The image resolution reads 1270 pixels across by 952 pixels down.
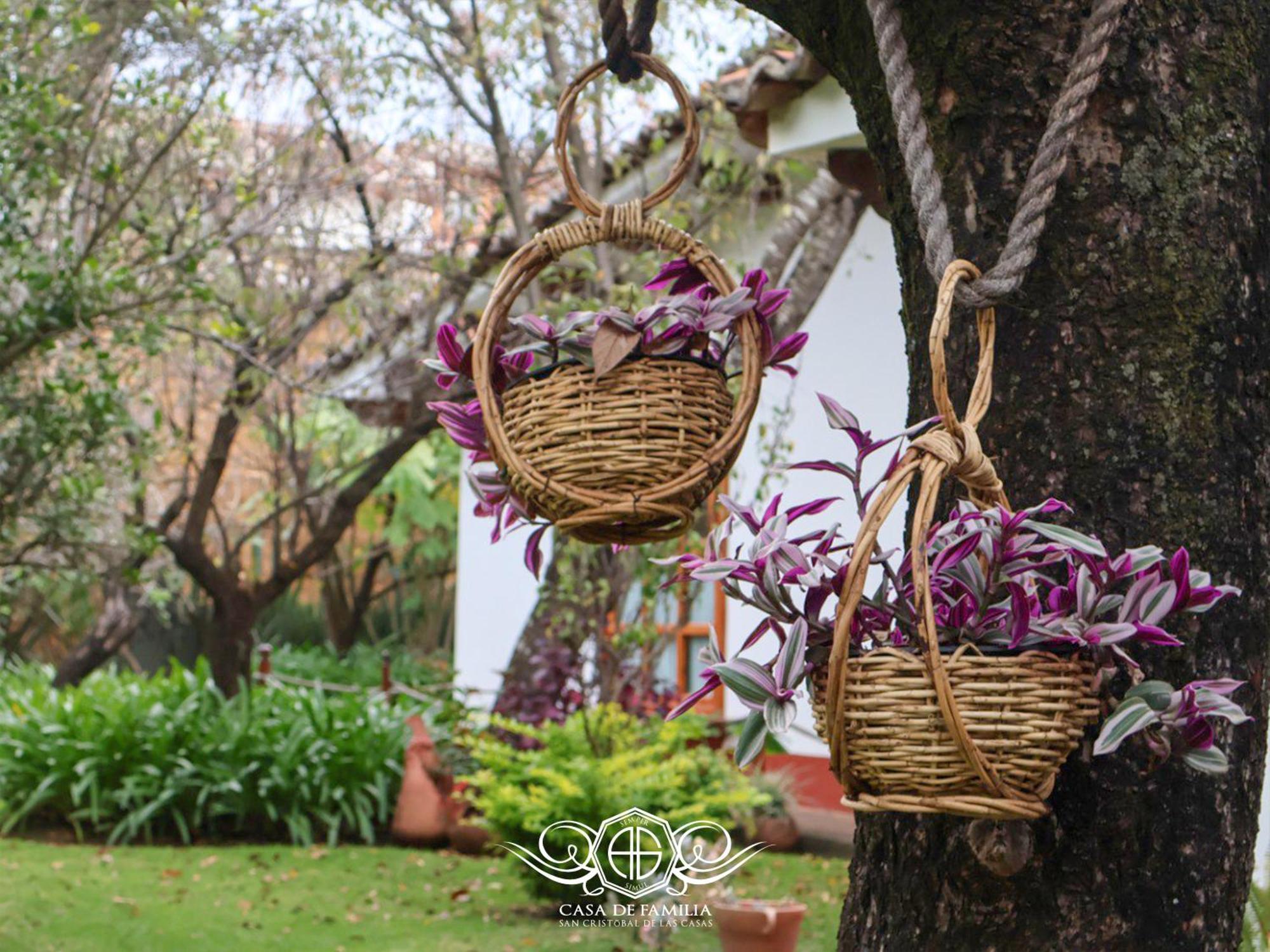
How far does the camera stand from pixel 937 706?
3.51 feet

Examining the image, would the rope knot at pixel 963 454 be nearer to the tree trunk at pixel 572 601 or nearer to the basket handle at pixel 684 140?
the basket handle at pixel 684 140

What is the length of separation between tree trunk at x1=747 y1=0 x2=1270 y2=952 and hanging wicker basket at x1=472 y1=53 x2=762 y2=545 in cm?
29

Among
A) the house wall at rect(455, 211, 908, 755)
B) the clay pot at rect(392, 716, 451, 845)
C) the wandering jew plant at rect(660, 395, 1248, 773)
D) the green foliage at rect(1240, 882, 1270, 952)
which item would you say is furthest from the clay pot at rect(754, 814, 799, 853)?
the wandering jew plant at rect(660, 395, 1248, 773)

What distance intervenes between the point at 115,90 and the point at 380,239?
2.44 m

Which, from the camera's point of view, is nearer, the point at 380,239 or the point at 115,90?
the point at 115,90

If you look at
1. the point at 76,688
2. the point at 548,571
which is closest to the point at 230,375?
the point at 76,688

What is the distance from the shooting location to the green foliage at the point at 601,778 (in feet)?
15.9

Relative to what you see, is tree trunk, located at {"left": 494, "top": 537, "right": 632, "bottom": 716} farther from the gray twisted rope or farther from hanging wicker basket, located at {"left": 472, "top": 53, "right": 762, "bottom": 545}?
Result: the gray twisted rope

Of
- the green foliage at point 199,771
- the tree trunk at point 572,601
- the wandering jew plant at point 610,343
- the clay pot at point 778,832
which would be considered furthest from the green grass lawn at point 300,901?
the wandering jew plant at point 610,343

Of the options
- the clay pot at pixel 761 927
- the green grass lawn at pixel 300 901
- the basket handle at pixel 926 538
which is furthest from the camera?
the green grass lawn at pixel 300 901

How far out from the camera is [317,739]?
695 centimetres

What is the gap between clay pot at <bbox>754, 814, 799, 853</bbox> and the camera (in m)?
6.43

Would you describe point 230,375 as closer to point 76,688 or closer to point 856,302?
point 76,688

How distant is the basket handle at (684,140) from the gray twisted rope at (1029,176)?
0.30 m
